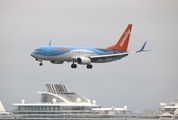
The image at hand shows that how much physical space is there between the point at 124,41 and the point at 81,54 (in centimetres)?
1650

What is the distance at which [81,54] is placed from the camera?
17550 cm

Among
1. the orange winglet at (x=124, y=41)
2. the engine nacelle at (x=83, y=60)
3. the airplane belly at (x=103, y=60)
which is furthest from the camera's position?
the orange winglet at (x=124, y=41)

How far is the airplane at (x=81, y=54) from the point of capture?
16938 cm

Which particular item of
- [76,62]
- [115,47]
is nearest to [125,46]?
[115,47]

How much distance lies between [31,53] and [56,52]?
16.7 ft

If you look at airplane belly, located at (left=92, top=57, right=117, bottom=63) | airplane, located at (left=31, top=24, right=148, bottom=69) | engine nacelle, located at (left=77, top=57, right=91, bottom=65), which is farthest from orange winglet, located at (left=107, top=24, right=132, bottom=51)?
engine nacelle, located at (left=77, top=57, right=91, bottom=65)

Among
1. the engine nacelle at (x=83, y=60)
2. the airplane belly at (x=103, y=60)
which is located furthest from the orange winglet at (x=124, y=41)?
the engine nacelle at (x=83, y=60)

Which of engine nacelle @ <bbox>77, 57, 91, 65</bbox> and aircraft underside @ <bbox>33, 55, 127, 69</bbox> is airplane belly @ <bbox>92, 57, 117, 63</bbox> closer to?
aircraft underside @ <bbox>33, 55, 127, 69</bbox>

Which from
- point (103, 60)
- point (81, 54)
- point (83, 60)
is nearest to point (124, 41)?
point (103, 60)

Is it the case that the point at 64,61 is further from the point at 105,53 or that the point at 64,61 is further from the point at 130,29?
the point at 130,29

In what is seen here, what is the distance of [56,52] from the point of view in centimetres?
17000

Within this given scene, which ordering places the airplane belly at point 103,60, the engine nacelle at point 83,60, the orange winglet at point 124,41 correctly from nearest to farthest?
1. the engine nacelle at point 83,60
2. the airplane belly at point 103,60
3. the orange winglet at point 124,41

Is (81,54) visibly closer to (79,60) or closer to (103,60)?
(79,60)

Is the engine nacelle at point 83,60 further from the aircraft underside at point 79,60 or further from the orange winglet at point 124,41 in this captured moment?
the orange winglet at point 124,41
